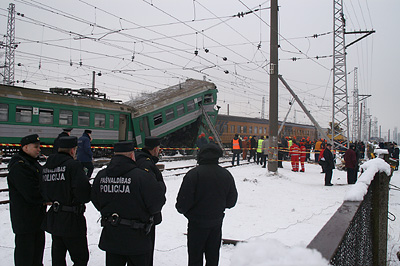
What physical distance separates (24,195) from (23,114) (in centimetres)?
1133

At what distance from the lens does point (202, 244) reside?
3.46 meters

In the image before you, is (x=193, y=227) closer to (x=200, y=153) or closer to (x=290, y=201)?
(x=200, y=153)

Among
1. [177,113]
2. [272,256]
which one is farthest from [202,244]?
[177,113]

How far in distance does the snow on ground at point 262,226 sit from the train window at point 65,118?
15.2ft

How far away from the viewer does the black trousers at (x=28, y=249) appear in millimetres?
3483

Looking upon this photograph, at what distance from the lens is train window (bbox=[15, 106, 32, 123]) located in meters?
12.8

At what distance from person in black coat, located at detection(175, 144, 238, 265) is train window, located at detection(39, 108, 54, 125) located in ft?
41.0

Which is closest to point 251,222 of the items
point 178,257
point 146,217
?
point 178,257

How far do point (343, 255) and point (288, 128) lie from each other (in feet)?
113

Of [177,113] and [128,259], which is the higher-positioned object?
[177,113]

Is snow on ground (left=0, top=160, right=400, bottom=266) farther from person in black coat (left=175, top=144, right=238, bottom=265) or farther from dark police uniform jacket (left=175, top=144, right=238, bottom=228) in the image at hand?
dark police uniform jacket (left=175, top=144, right=238, bottom=228)

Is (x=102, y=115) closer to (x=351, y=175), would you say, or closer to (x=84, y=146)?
(x=84, y=146)

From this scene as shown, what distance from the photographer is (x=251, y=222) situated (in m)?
6.34

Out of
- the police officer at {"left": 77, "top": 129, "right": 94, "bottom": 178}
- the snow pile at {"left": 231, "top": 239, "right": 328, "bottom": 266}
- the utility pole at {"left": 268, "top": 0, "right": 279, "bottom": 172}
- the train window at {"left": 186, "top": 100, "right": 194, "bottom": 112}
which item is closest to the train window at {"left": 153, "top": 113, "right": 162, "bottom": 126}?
the train window at {"left": 186, "top": 100, "right": 194, "bottom": 112}
